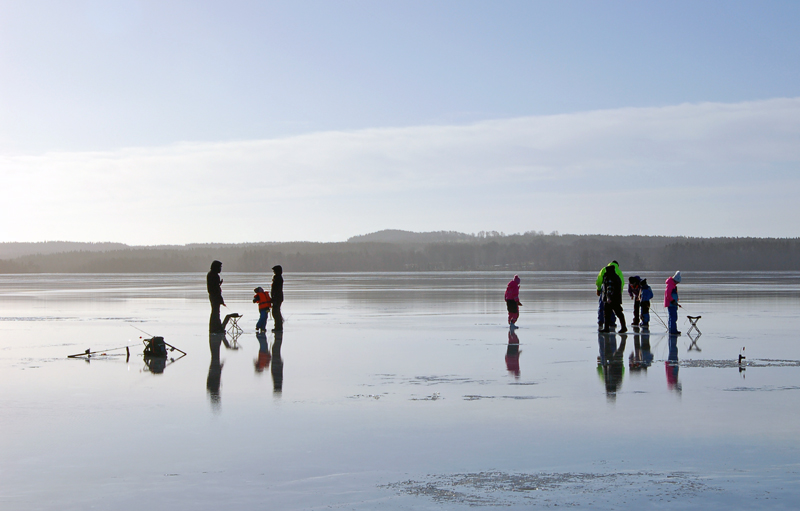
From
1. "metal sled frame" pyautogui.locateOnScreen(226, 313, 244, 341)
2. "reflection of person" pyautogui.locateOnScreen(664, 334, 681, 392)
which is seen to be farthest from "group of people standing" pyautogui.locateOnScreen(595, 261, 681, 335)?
"metal sled frame" pyautogui.locateOnScreen(226, 313, 244, 341)

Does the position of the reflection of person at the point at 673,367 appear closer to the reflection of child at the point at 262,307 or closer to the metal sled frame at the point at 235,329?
the reflection of child at the point at 262,307

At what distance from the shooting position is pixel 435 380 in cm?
1105

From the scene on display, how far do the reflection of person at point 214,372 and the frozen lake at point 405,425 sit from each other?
4 centimetres

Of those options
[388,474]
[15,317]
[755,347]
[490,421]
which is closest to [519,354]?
[755,347]

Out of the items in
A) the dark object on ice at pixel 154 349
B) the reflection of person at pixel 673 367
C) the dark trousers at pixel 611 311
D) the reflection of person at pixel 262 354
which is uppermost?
the dark trousers at pixel 611 311

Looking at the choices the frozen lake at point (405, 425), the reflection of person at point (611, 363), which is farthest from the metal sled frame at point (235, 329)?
the reflection of person at point (611, 363)

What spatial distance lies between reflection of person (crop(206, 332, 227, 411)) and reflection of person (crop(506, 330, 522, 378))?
4.23m

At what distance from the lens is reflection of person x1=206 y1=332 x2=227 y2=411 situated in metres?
9.71

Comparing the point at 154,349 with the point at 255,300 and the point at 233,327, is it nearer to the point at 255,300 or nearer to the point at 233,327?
the point at 255,300

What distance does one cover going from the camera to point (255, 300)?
19172 millimetres

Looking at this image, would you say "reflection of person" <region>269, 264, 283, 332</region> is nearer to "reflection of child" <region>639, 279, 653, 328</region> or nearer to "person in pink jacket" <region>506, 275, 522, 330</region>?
"person in pink jacket" <region>506, 275, 522, 330</region>

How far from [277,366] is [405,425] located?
522 cm

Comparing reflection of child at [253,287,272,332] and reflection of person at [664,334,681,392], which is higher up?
reflection of child at [253,287,272,332]

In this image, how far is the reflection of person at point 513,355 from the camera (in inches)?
478
